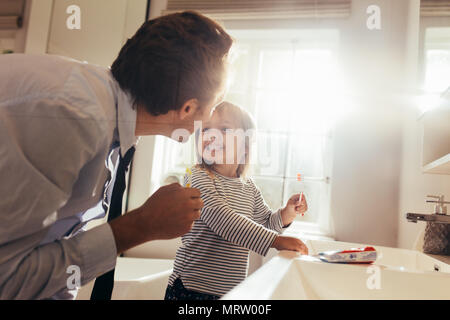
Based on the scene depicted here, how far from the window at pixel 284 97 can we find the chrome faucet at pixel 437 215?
0.22m

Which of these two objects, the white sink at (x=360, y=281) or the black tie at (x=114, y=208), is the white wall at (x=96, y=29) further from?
the white sink at (x=360, y=281)

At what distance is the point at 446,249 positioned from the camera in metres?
0.65

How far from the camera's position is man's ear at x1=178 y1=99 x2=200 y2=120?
1.34 ft

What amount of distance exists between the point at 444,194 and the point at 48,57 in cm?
72

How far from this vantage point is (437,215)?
0.58m

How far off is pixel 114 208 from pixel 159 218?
105 millimetres

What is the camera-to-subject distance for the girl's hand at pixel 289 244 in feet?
1.74

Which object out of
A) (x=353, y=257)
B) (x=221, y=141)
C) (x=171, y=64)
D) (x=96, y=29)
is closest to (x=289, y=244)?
(x=353, y=257)

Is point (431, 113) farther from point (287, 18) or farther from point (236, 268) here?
point (236, 268)

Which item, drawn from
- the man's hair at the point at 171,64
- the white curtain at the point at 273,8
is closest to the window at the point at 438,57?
the white curtain at the point at 273,8

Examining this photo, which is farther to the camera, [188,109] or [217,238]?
[217,238]

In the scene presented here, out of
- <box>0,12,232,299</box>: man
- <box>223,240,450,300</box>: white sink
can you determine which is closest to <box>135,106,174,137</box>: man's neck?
<box>0,12,232,299</box>: man

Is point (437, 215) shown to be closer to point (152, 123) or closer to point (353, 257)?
point (353, 257)

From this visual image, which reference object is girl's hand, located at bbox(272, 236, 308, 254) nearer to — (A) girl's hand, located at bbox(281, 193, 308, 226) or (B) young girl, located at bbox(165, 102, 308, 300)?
(B) young girl, located at bbox(165, 102, 308, 300)
